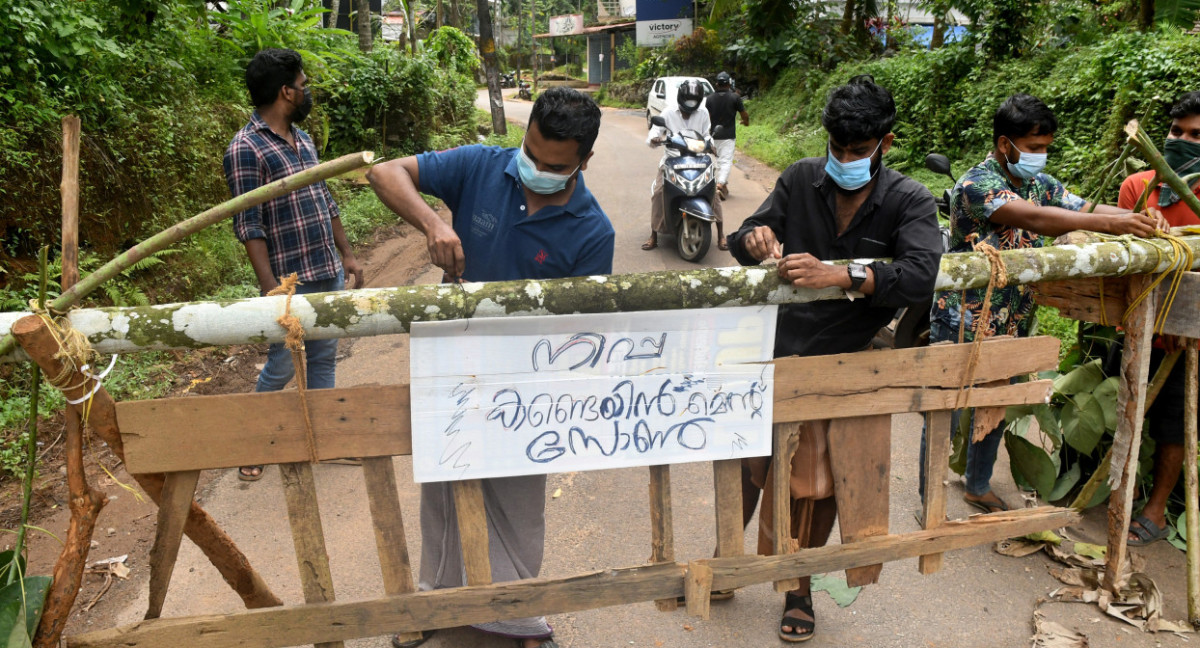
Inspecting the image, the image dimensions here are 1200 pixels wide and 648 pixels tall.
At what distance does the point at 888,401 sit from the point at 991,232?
1298 millimetres

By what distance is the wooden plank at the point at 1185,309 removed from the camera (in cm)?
237

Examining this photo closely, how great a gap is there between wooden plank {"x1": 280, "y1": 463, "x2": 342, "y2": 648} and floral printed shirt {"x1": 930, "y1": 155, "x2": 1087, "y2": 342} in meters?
2.39

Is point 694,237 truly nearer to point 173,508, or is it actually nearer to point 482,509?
point 482,509

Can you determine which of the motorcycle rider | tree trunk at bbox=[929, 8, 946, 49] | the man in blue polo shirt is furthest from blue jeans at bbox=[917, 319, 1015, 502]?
tree trunk at bbox=[929, 8, 946, 49]

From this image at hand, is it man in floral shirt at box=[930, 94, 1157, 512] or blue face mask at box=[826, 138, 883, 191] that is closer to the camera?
blue face mask at box=[826, 138, 883, 191]

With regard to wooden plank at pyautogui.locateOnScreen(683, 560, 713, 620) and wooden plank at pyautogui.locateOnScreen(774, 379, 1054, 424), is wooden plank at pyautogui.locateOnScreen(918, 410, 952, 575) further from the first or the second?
wooden plank at pyautogui.locateOnScreen(683, 560, 713, 620)

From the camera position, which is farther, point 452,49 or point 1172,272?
point 452,49

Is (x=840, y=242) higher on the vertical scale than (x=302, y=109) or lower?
lower

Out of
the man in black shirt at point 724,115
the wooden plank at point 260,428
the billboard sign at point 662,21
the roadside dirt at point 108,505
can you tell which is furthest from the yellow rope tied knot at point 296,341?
the billboard sign at point 662,21

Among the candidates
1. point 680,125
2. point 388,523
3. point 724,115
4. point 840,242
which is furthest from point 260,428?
point 724,115

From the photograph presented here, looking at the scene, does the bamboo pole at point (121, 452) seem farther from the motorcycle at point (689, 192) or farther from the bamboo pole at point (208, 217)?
the motorcycle at point (689, 192)

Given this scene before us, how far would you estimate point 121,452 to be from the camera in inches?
67.7

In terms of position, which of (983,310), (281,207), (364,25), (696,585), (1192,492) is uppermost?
(364,25)

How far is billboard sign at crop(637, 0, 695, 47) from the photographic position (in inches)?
1036
